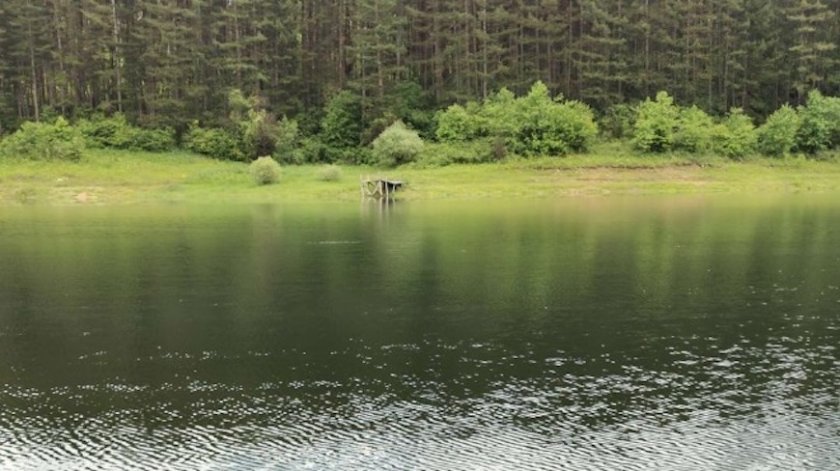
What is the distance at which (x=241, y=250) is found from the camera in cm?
3759

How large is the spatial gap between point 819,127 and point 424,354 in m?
73.6

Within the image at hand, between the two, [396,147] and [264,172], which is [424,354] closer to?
[264,172]

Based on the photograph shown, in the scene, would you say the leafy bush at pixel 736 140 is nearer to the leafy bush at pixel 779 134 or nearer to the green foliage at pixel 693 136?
the green foliage at pixel 693 136

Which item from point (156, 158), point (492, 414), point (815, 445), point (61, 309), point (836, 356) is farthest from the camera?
point (156, 158)

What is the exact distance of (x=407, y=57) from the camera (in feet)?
319

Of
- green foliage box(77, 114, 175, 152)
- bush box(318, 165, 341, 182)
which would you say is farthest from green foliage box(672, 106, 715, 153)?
green foliage box(77, 114, 175, 152)

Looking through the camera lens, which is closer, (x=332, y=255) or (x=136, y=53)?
(x=332, y=255)

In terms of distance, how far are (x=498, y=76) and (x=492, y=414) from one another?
267 ft

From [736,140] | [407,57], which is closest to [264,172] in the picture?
[407,57]

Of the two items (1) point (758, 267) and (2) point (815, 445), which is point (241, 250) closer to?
(1) point (758, 267)

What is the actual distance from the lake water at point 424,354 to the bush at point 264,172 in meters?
31.9

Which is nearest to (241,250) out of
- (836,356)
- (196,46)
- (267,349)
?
(267,349)

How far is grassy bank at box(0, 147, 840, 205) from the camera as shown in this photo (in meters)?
67.7

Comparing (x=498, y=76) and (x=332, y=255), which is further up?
(x=498, y=76)
